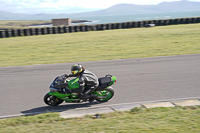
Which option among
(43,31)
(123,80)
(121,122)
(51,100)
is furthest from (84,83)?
(43,31)

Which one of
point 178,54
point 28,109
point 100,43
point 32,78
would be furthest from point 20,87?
point 100,43

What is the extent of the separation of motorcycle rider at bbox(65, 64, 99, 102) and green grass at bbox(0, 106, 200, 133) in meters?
1.07

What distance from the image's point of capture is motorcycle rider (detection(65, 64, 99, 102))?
704 centimetres

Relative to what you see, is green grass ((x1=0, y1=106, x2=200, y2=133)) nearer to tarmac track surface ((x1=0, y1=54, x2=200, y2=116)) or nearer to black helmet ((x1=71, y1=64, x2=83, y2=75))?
tarmac track surface ((x1=0, y1=54, x2=200, y2=116))

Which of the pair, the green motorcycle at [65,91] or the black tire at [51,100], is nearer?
the green motorcycle at [65,91]

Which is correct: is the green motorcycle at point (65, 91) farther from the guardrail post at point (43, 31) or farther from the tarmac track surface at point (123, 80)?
the guardrail post at point (43, 31)

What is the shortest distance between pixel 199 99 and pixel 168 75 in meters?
3.04

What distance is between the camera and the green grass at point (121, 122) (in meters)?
5.08

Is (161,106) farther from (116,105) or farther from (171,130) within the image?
(171,130)

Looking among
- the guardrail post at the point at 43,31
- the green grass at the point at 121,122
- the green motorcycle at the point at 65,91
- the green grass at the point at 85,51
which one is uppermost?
the guardrail post at the point at 43,31

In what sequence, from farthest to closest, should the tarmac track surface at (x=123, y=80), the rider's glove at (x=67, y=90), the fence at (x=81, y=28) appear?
the fence at (x=81, y=28) < the tarmac track surface at (x=123, y=80) < the rider's glove at (x=67, y=90)

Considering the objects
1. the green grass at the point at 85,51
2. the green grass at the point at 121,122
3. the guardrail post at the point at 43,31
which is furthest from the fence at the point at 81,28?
the green grass at the point at 121,122

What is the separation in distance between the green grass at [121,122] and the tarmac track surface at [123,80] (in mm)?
1061

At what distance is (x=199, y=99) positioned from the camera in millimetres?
7410
